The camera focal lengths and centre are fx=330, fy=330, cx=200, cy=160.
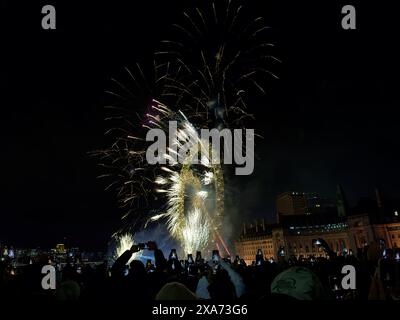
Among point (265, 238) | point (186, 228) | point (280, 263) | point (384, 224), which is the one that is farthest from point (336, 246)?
point (280, 263)

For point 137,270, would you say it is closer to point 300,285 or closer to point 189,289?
point 189,289

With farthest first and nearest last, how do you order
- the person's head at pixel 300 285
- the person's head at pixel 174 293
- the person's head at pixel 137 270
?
the person's head at pixel 137 270
the person's head at pixel 174 293
the person's head at pixel 300 285

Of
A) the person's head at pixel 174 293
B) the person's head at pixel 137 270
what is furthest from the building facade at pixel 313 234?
the person's head at pixel 174 293

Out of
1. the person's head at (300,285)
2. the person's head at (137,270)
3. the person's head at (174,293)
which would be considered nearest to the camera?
the person's head at (300,285)

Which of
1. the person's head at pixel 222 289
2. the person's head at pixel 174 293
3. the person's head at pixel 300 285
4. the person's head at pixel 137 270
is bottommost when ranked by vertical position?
the person's head at pixel 222 289

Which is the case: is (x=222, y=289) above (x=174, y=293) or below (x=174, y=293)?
below

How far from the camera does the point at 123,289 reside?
5.22 m

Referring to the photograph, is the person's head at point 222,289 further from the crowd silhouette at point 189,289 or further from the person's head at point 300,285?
the person's head at point 300,285

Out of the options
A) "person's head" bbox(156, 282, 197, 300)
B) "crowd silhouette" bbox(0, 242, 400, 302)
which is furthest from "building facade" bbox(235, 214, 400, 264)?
"person's head" bbox(156, 282, 197, 300)

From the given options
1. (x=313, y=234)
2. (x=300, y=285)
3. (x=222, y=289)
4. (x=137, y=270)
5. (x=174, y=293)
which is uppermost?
(x=300, y=285)

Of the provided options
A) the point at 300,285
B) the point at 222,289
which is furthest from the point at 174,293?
the point at 222,289

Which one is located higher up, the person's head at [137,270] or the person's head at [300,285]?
the person's head at [300,285]
